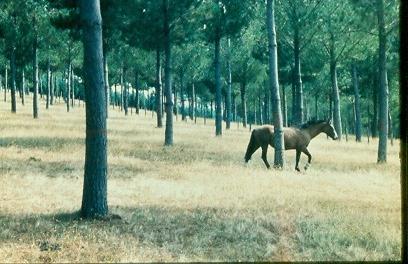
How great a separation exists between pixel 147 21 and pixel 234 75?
2381cm

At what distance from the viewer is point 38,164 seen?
17375mm

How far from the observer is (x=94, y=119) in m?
9.96

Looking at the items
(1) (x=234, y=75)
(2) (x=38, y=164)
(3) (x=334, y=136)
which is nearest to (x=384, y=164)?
(3) (x=334, y=136)

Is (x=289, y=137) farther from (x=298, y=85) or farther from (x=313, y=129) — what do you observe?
(x=298, y=85)

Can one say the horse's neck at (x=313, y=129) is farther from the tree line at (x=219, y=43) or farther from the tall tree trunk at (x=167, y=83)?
the tall tree trunk at (x=167, y=83)

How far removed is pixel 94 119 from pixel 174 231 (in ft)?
9.15

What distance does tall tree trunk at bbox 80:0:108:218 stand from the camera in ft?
32.6

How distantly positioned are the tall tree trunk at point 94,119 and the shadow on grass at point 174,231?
1.44ft

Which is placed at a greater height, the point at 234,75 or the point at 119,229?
the point at 234,75

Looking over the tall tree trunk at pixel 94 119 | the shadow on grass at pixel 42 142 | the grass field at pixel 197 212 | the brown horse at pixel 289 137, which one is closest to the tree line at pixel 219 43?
the tall tree trunk at pixel 94 119

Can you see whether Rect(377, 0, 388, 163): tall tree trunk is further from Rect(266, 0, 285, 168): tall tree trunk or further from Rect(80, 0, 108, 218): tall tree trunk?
Rect(80, 0, 108, 218): tall tree trunk

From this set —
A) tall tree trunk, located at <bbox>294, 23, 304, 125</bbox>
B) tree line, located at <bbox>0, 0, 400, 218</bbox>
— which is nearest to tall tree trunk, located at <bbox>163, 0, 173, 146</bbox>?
tree line, located at <bbox>0, 0, 400, 218</bbox>

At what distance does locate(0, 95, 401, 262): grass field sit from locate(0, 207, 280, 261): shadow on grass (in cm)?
2

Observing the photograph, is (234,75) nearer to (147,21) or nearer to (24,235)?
(147,21)
